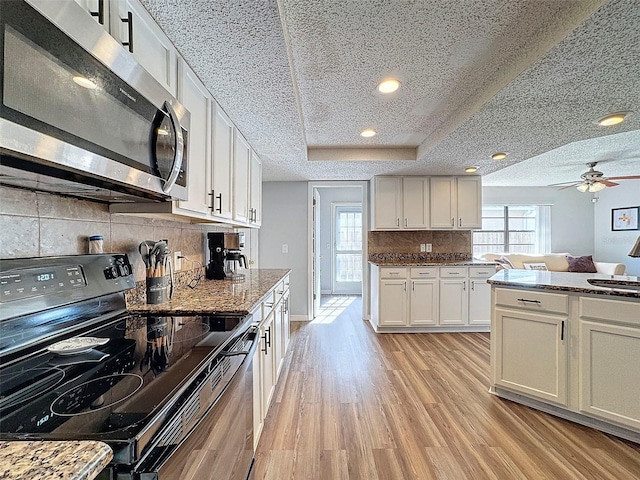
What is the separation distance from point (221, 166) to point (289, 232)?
8.80ft

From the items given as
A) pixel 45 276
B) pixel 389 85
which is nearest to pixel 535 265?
pixel 389 85

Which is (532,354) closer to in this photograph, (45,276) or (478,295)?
(478,295)

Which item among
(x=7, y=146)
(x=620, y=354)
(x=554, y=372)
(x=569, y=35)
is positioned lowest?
(x=554, y=372)

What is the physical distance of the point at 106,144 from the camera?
87 cm

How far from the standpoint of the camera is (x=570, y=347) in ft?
6.81

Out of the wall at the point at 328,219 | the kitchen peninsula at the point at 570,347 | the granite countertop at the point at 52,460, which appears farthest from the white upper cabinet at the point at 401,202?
the granite countertop at the point at 52,460

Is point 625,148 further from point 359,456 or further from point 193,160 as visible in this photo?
point 193,160

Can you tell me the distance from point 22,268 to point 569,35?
2239mm

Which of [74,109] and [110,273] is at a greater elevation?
[74,109]

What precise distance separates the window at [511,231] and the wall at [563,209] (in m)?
0.18

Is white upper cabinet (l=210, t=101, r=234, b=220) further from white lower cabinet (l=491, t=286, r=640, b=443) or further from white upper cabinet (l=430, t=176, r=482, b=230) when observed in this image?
white upper cabinet (l=430, t=176, r=482, b=230)

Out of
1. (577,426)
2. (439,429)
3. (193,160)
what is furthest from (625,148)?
(193,160)

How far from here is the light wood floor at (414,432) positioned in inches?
66.0

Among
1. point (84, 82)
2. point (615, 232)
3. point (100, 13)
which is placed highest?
point (100, 13)
